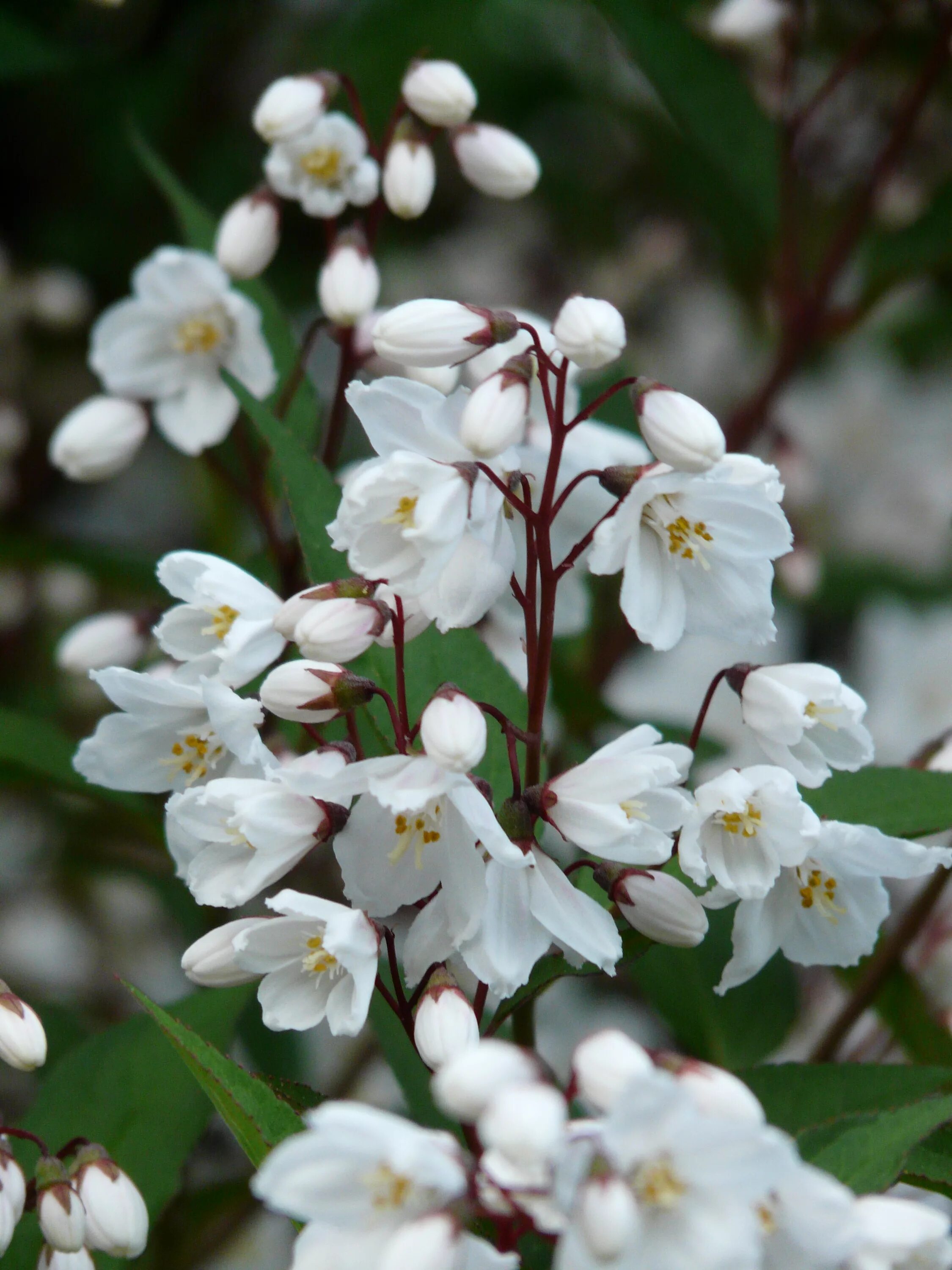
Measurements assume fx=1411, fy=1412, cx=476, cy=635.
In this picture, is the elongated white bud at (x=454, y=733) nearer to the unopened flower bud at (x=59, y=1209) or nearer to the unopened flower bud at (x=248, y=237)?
the unopened flower bud at (x=59, y=1209)

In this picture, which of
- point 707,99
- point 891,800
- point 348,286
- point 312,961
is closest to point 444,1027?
point 312,961

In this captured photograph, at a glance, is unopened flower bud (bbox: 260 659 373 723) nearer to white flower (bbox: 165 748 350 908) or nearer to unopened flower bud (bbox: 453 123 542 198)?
white flower (bbox: 165 748 350 908)

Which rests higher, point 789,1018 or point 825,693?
point 825,693

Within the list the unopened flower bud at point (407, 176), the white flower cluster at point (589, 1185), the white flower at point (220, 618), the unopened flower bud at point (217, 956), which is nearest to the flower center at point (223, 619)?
the white flower at point (220, 618)

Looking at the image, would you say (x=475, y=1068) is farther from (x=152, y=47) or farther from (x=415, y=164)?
(x=152, y=47)

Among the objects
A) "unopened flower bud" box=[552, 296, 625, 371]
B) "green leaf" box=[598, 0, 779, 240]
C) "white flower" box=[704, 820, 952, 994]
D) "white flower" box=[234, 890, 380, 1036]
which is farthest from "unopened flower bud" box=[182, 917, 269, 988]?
"green leaf" box=[598, 0, 779, 240]

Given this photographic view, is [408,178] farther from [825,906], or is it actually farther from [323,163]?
[825,906]

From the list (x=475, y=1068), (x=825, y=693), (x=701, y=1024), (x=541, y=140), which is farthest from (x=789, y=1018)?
(x=541, y=140)
